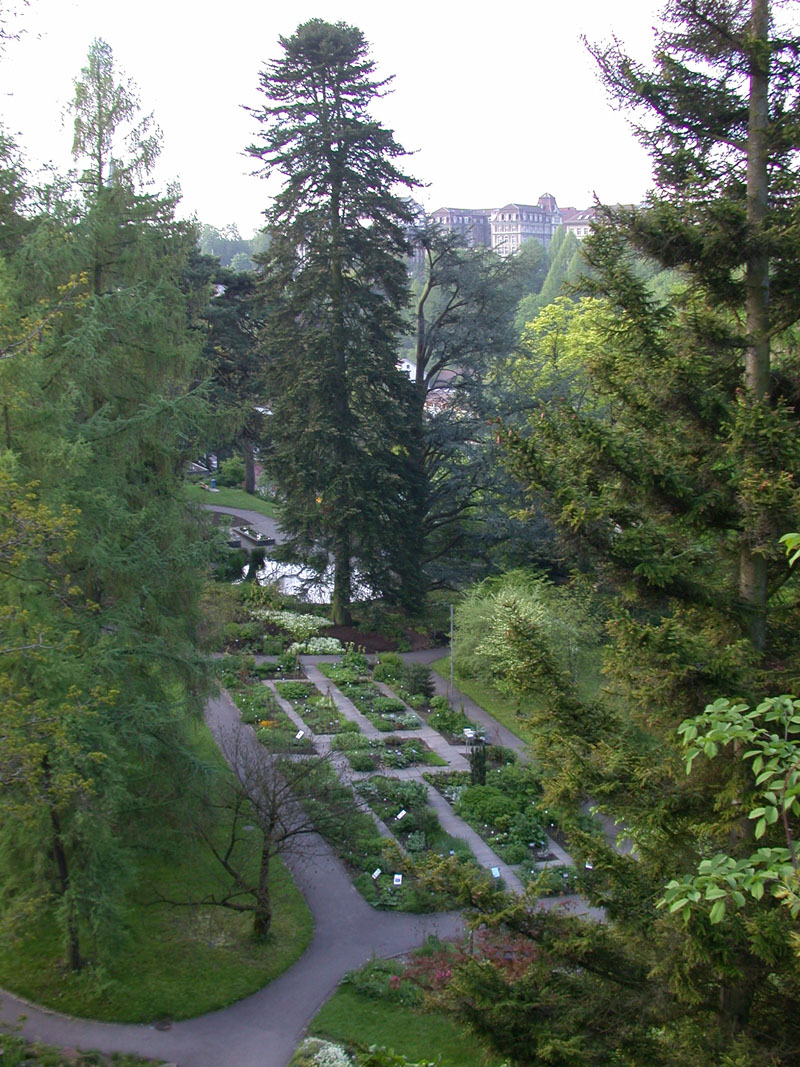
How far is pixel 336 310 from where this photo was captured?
25.6 meters

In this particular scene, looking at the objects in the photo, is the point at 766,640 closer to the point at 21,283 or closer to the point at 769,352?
the point at 769,352

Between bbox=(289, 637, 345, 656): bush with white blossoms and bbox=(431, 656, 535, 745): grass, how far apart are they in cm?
294

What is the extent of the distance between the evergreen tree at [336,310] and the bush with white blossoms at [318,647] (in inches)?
68.9

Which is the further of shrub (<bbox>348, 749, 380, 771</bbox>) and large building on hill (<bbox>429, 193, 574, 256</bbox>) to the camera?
large building on hill (<bbox>429, 193, 574, 256</bbox>)

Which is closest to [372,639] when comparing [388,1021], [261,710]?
[261,710]

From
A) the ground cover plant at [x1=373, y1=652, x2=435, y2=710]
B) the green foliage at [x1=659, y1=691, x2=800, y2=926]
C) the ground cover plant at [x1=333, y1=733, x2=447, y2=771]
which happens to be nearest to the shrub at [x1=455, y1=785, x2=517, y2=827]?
the ground cover plant at [x1=333, y1=733, x2=447, y2=771]

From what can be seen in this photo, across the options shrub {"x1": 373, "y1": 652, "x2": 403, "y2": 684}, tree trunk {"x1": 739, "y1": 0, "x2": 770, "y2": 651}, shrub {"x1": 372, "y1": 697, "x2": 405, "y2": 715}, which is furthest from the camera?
shrub {"x1": 373, "y1": 652, "x2": 403, "y2": 684}

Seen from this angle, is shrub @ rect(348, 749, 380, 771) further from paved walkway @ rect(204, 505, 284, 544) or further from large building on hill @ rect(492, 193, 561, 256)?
large building on hill @ rect(492, 193, 561, 256)

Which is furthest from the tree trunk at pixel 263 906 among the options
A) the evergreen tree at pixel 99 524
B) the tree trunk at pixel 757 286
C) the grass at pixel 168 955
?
the tree trunk at pixel 757 286

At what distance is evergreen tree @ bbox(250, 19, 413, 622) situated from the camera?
994 inches

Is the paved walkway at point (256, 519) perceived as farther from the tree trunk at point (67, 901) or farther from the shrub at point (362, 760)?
the tree trunk at point (67, 901)

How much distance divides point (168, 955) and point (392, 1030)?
357cm

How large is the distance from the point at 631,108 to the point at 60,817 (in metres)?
10.3

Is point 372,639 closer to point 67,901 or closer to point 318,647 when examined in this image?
point 318,647
